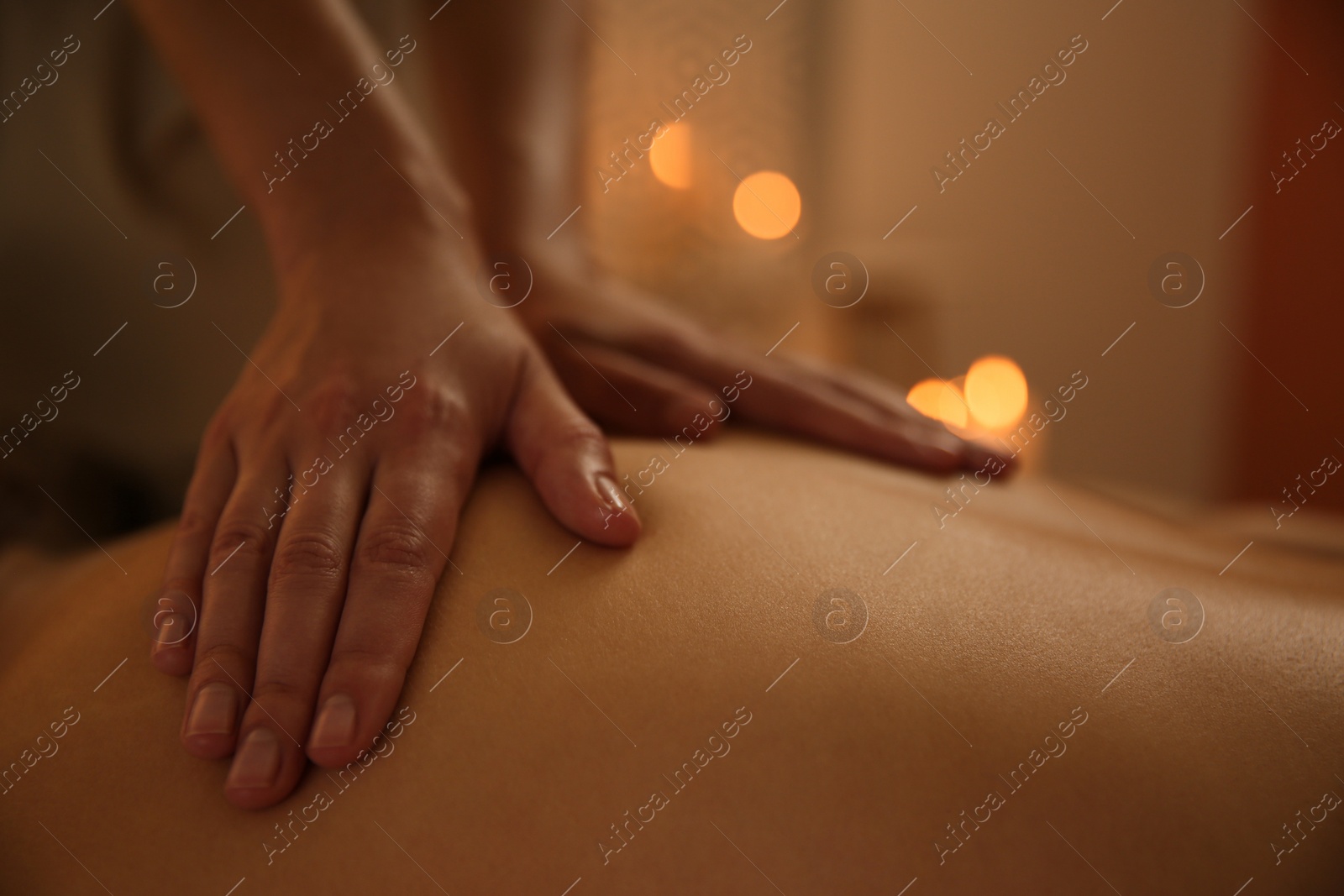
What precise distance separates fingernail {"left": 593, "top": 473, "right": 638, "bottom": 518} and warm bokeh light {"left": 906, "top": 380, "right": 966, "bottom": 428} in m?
1.64

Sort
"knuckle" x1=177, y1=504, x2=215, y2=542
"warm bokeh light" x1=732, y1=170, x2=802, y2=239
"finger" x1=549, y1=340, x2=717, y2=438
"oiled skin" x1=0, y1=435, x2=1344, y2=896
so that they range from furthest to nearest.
Answer: "warm bokeh light" x1=732, y1=170, x2=802, y2=239, "finger" x1=549, y1=340, x2=717, y2=438, "knuckle" x1=177, y1=504, x2=215, y2=542, "oiled skin" x1=0, y1=435, x2=1344, y2=896

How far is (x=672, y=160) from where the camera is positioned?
2.42 m

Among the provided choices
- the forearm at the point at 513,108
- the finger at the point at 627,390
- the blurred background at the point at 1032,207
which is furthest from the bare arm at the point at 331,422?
the blurred background at the point at 1032,207

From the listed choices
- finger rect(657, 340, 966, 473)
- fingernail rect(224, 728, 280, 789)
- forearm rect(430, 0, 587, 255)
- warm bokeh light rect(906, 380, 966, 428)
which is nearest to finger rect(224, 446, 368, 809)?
Answer: fingernail rect(224, 728, 280, 789)

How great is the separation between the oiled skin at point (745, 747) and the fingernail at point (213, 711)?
1.0 inches

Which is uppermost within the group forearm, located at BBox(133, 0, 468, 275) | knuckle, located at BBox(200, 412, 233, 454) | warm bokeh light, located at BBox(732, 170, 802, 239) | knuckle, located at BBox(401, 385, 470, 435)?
forearm, located at BBox(133, 0, 468, 275)

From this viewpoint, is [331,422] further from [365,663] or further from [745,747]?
[745,747]

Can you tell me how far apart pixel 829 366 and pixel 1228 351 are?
2302 millimetres

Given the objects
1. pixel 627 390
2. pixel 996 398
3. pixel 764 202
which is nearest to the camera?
pixel 627 390

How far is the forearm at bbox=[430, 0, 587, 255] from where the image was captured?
3.36 feet

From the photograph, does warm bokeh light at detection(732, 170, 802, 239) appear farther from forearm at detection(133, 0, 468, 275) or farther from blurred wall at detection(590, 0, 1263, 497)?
forearm at detection(133, 0, 468, 275)

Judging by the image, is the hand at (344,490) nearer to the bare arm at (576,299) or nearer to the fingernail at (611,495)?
the fingernail at (611,495)

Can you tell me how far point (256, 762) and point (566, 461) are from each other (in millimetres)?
251

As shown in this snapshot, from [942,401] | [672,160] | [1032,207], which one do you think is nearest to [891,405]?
[942,401]
